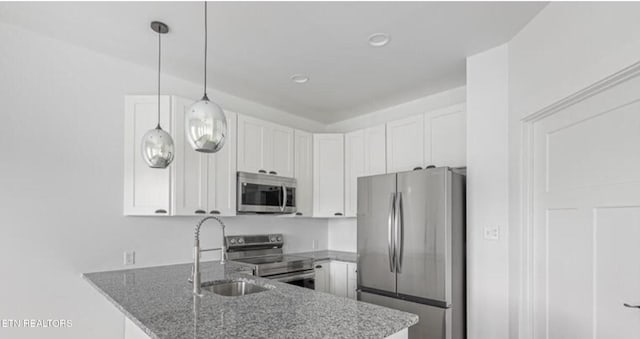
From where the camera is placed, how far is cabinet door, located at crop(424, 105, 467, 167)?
303cm

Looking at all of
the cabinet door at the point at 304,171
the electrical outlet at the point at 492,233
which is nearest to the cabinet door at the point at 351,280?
the cabinet door at the point at 304,171

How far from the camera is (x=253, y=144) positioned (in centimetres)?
348

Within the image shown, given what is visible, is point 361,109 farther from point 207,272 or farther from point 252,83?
point 207,272

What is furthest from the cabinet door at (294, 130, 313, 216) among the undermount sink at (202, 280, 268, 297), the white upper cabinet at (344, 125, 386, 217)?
the undermount sink at (202, 280, 268, 297)

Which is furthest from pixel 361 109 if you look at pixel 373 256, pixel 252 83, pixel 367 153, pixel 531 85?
pixel 531 85

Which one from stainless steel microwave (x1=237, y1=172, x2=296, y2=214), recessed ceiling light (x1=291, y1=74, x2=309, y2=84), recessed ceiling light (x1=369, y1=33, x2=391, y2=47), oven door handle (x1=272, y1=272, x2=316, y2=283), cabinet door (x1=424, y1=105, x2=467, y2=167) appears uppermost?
recessed ceiling light (x1=369, y1=33, x2=391, y2=47)

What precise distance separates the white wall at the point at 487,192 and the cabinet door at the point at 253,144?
1958 millimetres

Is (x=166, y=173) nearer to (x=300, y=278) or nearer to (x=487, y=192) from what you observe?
(x=300, y=278)

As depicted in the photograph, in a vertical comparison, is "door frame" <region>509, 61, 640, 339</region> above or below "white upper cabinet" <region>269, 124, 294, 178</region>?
below

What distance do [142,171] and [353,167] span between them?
7.22 feet

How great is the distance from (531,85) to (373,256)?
1.78 metres

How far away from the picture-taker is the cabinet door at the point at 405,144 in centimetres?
335

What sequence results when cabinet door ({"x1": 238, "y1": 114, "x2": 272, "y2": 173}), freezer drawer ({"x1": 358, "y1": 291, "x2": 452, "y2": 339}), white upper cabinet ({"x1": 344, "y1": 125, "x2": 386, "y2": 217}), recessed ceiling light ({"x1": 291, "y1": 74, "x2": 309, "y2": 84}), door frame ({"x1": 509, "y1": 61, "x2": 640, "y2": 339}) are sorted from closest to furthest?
door frame ({"x1": 509, "y1": 61, "x2": 640, "y2": 339})
freezer drawer ({"x1": 358, "y1": 291, "x2": 452, "y2": 339})
recessed ceiling light ({"x1": 291, "y1": 74, "x2": 309, "y2": 84})
cabinet door ({"x1": 238, "y1": 114, "x2": 272, "y2": 173})
white upper cabinet ({"x1": 344, "y1": 125, "x2": 386, "y2": 217})

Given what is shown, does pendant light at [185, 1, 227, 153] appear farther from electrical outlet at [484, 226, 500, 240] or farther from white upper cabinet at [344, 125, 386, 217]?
white upper cabinet at [344, 125, 386, 217]
